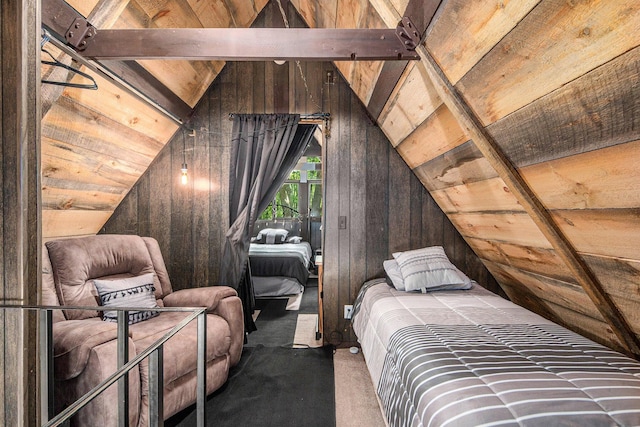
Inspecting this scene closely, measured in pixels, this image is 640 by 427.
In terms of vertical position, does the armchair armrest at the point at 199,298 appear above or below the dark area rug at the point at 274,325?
above

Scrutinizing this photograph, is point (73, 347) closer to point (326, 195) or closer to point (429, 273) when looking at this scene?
point (326, 195)

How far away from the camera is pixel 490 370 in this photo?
112 centimetres

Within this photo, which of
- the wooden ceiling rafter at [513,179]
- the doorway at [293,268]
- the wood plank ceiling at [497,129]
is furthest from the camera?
the doorway at [293,268]

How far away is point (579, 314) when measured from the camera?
69.2 inches

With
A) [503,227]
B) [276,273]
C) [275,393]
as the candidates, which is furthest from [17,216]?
[276,273]

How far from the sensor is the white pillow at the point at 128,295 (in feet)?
6.12

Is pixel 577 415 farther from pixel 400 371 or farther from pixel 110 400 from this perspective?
pixel 110 400

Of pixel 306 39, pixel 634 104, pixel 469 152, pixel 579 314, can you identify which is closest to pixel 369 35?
pixel 306 39

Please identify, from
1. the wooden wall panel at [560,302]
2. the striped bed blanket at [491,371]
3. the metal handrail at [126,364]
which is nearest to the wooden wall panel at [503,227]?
the wooden wall panel at [560,302]

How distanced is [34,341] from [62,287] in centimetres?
67

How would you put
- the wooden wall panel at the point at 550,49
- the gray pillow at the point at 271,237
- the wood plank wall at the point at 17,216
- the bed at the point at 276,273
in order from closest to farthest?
the wooden wall panel at the point at 550,49 → the wood plank wall at the point at 17,216 → the bed at the point at 276,273 → the gray pillow at the point at 271,237

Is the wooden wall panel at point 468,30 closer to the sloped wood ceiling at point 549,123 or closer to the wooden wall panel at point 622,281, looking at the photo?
the sloped wood ceiling at point 549,123

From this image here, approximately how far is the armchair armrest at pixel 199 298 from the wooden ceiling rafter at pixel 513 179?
1.85 metres

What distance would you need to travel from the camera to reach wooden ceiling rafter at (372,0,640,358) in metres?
1.37
